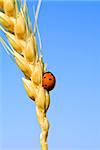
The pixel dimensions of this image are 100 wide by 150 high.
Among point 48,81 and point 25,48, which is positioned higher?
point 25,48

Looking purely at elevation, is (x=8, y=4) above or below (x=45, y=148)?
above

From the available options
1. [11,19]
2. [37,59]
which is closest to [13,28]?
[11,19]

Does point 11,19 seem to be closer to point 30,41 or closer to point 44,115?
point 30,41

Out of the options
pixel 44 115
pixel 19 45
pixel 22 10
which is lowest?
pixel 44 115
